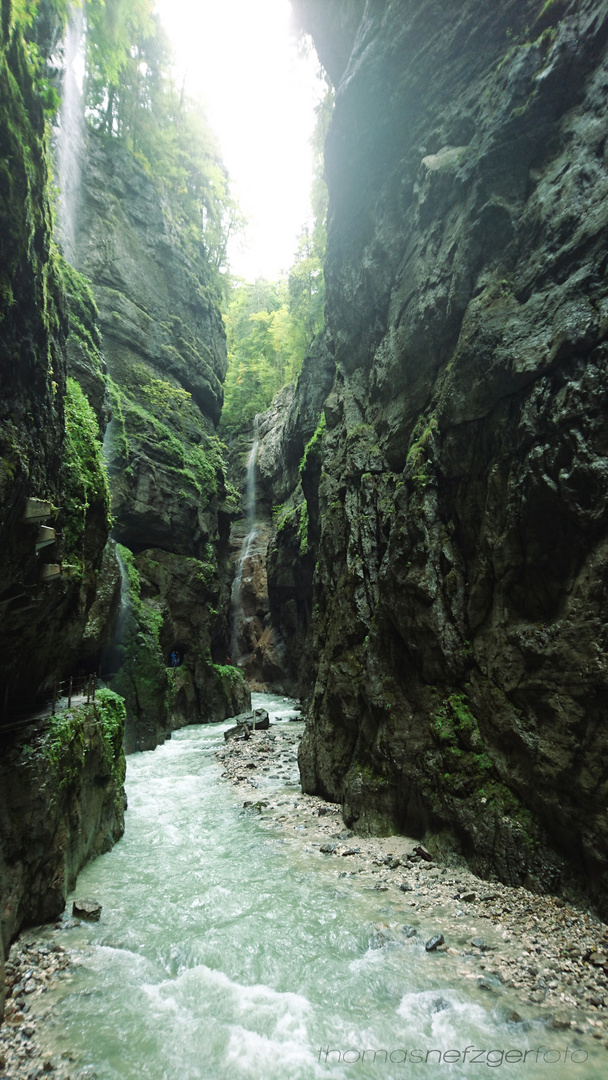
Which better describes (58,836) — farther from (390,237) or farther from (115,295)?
(115,295)

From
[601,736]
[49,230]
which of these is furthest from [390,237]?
[601,736]

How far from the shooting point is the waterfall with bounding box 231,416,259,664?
34.2 meters

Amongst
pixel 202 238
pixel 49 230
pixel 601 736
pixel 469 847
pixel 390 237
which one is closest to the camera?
pixel 601 736

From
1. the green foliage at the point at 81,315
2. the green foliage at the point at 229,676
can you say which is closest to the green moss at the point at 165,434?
the green foliage at the point at 81,315

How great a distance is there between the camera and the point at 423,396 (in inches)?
423

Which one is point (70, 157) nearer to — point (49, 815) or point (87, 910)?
point (49, 815)

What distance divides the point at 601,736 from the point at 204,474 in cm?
2341

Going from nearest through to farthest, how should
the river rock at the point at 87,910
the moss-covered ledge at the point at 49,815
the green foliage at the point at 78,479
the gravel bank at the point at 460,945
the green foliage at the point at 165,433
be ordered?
1. the gravel bank at the point at 460,945
2. the moss-covered ledge at the point at 49,815
3. the river rock at the point at 87,910
4. the green foliage at the point at 78,479
5. the green foliage at the point at 165,433

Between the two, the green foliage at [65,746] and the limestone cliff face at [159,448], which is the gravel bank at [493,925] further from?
the limestone cliff face at [159,448]

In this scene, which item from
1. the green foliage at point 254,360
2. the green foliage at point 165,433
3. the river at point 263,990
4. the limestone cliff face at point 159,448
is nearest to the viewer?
the river at point 263,990

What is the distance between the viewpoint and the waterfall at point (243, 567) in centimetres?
3425

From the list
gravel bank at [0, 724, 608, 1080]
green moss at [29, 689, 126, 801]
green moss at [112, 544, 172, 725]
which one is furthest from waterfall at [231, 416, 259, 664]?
gravel bank at [0, 724, 608, 1080]

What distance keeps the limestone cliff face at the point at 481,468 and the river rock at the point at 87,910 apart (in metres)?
4.67

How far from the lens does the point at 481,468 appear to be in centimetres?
841
